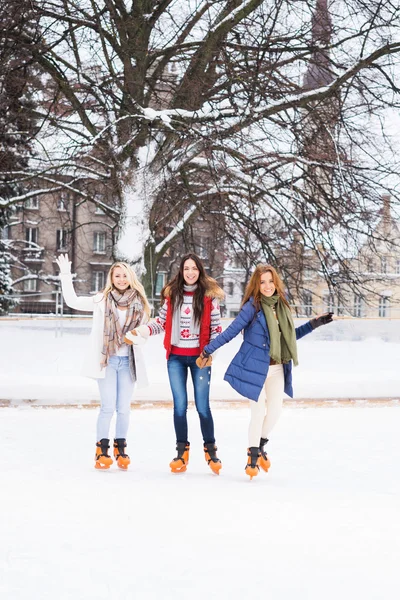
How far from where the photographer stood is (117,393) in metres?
7.02

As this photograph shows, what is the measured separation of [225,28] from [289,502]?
10229 mm

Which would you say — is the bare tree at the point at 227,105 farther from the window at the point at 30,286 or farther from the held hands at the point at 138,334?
the window at the point at 30,286

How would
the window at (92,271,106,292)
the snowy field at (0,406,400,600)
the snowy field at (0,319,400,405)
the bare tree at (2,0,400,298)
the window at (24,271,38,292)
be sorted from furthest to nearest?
the window at (92,271,106,292)
the window at (24,271,38,292)
the bare tree at (2,0,400,298)
the snowy field at (0,319,400,405)
the snowy field at (0,406,400,600)

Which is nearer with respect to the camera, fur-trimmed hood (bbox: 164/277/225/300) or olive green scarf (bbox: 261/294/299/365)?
olive green scarf (bbox: 261/294/299/365)

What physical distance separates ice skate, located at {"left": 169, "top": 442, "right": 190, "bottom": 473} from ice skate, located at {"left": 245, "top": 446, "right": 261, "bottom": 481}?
1.66 ft

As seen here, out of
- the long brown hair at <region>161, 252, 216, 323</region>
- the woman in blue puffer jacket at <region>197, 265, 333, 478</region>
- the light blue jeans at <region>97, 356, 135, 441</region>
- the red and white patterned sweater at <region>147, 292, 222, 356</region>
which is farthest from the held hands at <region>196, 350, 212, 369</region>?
the light blue jeans at <region>97, 356, 135, 441</region>

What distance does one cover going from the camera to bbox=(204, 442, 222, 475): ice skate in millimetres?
6629

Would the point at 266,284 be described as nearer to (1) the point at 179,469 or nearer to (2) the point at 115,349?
(2) the point at 115,349

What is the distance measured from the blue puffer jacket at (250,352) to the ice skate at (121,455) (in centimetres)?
97

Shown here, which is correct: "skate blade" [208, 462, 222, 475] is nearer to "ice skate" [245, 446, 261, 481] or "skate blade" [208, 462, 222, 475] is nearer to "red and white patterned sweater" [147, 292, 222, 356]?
"ice skate" [245, 446, 261, 481]

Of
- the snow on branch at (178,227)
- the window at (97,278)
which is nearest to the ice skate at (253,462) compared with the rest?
the snow on branch at (178,227)

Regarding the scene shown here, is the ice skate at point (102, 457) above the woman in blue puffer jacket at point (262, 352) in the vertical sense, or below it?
below

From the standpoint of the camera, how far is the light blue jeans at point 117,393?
6883 millimetres

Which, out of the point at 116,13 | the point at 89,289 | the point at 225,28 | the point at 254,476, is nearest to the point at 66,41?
the point at 116,13
